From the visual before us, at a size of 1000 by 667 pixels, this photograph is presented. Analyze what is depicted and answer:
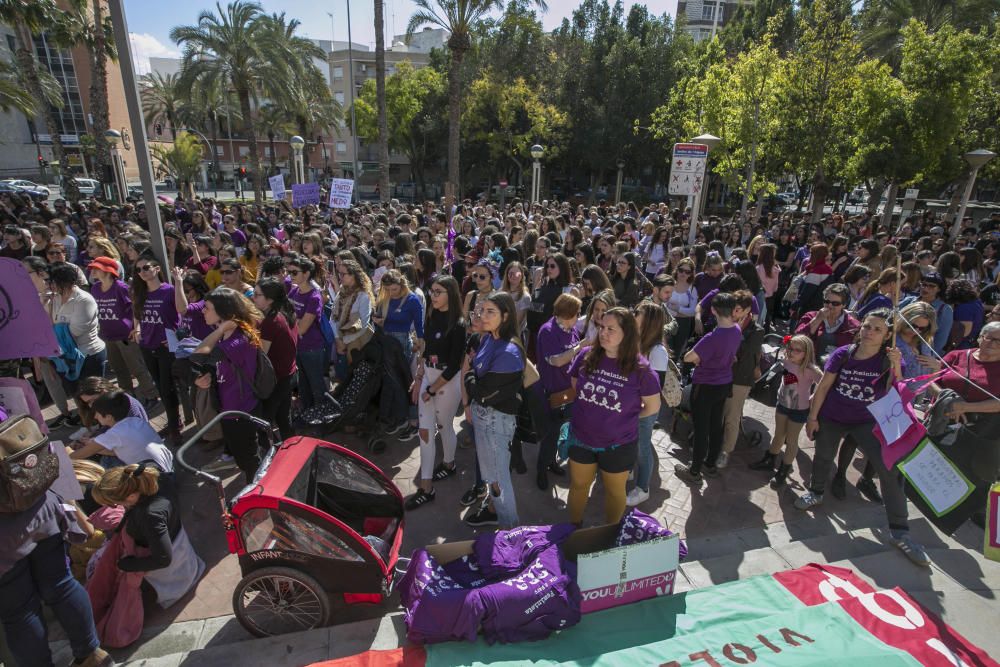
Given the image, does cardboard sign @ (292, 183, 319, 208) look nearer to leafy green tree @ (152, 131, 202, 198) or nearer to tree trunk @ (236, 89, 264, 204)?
tree trunk @ (236, 89, 264, 204)

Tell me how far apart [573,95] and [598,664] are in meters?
32.1

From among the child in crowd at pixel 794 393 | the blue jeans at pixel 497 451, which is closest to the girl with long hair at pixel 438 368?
the blue jeans at pixel 497 451

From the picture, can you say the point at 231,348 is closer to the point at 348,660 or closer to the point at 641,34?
the point at 348,660

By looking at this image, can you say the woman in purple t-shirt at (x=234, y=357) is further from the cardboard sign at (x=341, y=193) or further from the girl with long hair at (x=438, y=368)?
the cardboard sign at (x=341, y=193)

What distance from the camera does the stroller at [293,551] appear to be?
308 cm

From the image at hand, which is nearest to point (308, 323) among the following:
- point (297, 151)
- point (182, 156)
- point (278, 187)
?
point (278, 187)

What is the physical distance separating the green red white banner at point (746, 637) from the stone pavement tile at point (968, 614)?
20 centimetres

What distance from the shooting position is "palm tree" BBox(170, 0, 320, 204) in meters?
20.0

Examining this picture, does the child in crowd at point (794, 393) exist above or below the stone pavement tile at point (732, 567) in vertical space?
above

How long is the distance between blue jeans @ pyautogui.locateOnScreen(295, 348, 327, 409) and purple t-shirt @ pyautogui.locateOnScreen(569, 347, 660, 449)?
313 centimetres

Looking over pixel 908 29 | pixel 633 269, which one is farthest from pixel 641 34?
pixel 633 269

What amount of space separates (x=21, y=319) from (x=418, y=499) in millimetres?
3096

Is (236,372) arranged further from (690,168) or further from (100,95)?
(100,95)

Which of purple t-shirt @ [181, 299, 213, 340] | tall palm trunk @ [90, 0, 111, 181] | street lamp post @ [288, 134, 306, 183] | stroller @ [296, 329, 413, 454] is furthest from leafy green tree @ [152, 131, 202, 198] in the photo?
stroller @ [296, 329, 413, 454]
